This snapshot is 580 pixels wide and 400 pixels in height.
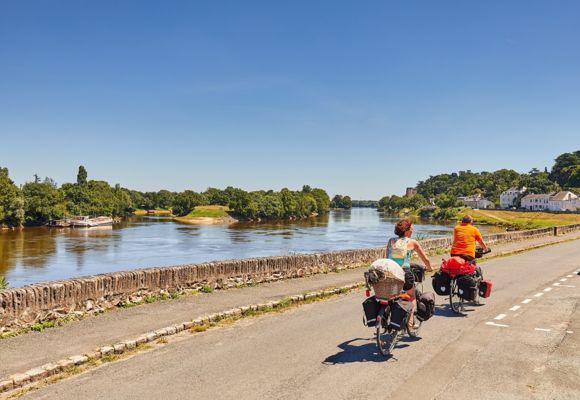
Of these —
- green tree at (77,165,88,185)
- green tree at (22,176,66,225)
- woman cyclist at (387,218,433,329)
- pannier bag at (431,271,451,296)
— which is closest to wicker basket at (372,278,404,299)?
woman cyclist at (387,218,433,329)

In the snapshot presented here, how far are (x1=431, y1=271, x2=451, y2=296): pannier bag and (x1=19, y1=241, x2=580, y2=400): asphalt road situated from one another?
0.48 m

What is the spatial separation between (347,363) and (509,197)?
20581cm

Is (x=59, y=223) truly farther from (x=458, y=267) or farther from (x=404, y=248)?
(x=404, y=248)

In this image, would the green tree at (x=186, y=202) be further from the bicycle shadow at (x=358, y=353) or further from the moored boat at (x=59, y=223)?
the bicycle shadow at (x=358, y=353)

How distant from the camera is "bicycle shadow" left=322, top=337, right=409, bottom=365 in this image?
7281 mm

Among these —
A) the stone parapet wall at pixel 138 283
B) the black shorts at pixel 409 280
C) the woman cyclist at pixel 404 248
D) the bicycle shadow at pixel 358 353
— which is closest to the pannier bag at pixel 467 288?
the bicycle shadow at pixel 358 353

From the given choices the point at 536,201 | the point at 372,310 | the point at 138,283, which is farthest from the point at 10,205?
the point at 536,201

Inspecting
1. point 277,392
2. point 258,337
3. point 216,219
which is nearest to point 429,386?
point 277,392

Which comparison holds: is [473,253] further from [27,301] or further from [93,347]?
[27,301]

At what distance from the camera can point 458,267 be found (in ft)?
35.5

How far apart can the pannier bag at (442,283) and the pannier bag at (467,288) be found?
0.26 meters

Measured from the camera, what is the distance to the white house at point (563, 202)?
14986 cm

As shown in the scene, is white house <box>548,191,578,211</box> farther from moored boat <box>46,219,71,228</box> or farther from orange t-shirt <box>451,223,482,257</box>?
orange t-shirt <box>451,223,482,257</box>

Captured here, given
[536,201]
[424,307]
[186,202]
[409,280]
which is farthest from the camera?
[536,201]
